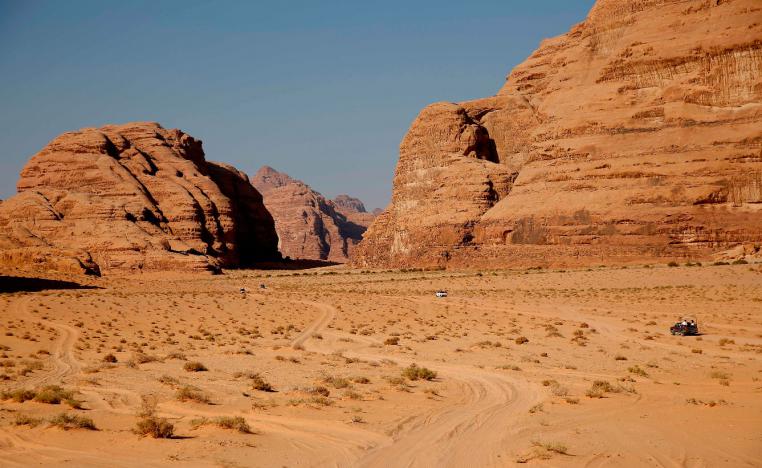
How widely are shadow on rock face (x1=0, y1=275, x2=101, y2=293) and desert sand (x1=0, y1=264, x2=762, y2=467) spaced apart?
11.3 m

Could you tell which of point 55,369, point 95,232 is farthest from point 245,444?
point 95,232

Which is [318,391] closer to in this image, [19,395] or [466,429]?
[466,429]

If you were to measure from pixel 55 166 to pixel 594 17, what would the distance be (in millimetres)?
68511

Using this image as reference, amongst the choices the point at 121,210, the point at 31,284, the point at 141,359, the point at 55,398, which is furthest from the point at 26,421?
the point at 121,210

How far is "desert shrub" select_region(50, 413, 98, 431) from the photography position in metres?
11.0

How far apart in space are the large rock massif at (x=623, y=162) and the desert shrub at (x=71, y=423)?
58.0m

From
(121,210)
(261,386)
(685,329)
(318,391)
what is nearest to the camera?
(318,391)

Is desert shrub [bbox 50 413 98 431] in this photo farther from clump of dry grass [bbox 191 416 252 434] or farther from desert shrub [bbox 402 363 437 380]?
desert shrub [bbox 402 363 437 380]

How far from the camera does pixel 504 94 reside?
342 feet

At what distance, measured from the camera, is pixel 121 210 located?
269 ft

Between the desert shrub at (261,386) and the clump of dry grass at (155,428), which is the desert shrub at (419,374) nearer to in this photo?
the desert shrub at (261,386)

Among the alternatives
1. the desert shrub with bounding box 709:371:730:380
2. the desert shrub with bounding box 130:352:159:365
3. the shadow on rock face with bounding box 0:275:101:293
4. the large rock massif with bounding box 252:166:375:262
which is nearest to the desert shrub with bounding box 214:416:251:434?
the desert shrub with bounding box 130:352:159:365

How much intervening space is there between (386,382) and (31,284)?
46.8m

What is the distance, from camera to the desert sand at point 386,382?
10609 millimetres
